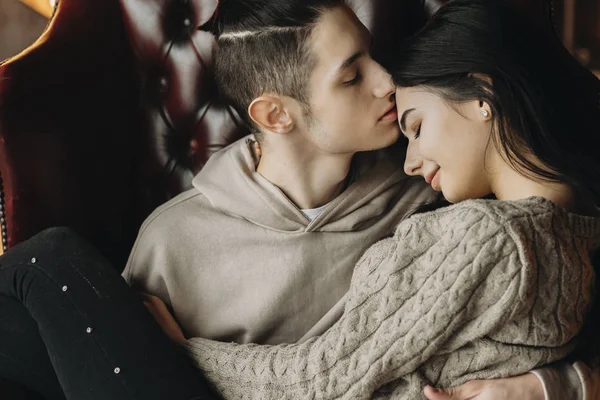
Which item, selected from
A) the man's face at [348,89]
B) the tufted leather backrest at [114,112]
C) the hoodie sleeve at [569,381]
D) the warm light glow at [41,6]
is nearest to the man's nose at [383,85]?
the man's face at [348,89]

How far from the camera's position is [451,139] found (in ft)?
3.46

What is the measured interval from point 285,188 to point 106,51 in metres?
0.45

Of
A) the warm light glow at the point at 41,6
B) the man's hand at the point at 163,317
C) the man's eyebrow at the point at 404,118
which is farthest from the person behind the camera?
the warm light glow at the point at 41,6

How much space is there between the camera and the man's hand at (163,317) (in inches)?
48.1

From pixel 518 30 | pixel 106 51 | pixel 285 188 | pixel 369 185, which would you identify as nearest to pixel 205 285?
pixel 285 188

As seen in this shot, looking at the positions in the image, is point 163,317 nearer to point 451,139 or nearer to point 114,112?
point 114,112

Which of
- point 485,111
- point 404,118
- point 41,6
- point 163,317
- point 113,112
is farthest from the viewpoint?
point 41,6

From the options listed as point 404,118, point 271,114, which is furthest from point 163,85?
point 404,118

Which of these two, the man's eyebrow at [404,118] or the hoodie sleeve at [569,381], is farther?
the man's eyebrow at [404,118]

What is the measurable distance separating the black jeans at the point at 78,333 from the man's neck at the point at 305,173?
33cm

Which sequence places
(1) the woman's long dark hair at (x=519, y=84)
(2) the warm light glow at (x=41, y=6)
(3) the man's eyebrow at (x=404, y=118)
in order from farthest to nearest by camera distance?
(2) the warm light glow at (x=41, y=6), (3) the man's eyebrow at (x=404, y=118), (1) the woman's long dark hair at (x=519, y=84)

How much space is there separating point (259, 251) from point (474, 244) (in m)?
0.47

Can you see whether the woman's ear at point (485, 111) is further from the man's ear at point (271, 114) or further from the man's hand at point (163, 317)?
the man's hand at point (163, 317)

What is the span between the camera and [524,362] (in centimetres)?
96
